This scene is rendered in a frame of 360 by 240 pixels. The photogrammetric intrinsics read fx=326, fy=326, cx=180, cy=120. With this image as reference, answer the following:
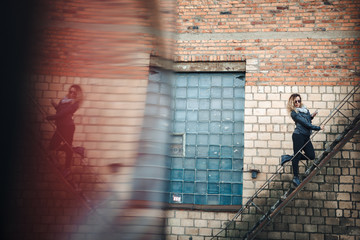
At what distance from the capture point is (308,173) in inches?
251

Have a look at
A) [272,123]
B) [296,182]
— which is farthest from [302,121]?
[296,182]

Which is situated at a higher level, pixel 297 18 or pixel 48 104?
pixel 297 18

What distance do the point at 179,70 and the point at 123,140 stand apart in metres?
7.45

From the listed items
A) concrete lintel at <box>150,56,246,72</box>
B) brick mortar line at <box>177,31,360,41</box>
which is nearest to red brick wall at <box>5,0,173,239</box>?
concrete lintel at <box>150,56,246,72</box>

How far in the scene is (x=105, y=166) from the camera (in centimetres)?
54

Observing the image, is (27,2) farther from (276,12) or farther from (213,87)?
(276,12)

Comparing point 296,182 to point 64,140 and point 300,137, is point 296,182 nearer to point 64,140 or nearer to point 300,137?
point 300,137

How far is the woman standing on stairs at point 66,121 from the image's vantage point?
0.48 metres

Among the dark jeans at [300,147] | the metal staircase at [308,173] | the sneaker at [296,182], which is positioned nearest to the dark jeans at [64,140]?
the metal staircase at [308,173]

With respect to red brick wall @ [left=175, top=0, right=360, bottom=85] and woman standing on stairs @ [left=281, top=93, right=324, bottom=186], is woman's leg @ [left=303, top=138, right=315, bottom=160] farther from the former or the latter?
red brick wall @ [left=175, top=0, right=360, bottom=85]

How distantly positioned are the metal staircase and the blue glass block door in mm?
578

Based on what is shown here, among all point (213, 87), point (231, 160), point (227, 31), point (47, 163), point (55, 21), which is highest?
point (227, 31)

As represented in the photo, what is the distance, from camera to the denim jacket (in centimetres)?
635

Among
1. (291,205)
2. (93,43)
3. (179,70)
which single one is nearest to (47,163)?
(93,43)
